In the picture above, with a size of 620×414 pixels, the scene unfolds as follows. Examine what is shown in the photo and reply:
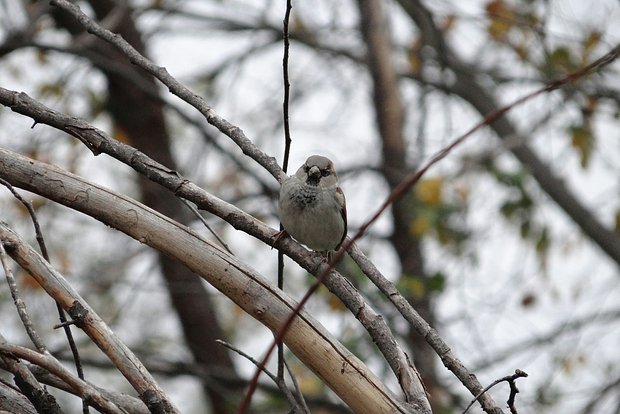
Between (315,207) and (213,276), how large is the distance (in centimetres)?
101

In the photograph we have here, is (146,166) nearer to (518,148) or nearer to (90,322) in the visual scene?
(90,322)

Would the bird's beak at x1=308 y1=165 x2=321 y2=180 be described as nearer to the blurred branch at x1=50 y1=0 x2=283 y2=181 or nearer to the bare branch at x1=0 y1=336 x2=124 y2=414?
the blurred branch at x1=50 y1=0 x2=283 y2=181

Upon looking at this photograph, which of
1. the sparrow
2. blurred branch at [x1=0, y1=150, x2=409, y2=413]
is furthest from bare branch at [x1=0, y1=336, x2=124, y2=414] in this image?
the sparrow

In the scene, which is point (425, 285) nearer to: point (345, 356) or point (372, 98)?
point (372, 98)

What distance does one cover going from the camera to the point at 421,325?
8.30 feet

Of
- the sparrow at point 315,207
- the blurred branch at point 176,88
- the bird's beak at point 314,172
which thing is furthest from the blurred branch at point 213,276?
the bird's beak at point 314,172

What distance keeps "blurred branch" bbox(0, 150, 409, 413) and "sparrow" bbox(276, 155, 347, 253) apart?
0.77m

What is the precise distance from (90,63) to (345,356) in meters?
4.96

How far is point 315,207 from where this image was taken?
3.55 meters

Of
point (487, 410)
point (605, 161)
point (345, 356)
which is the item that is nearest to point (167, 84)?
point (345, 356)

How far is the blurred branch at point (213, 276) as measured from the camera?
248 centimetres

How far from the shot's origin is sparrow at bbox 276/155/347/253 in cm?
349

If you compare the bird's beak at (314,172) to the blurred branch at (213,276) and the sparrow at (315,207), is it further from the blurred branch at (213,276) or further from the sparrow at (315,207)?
the blurred branch at (213,276)

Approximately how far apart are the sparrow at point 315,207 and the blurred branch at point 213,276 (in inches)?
30.3
